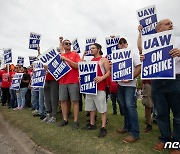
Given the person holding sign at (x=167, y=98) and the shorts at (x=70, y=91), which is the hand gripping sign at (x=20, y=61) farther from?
the person holding sign at (x=167, y=98)

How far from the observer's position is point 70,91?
672 cm

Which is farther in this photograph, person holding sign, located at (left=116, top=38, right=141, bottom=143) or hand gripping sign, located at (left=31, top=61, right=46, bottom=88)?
hand gripping sign, located at (left=31, top=61, right=46, bottom=88)

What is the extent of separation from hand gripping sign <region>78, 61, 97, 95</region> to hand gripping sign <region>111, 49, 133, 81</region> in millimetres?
615

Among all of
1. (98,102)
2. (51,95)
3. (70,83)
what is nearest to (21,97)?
(51,95)

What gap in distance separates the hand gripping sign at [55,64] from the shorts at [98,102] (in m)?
1.12

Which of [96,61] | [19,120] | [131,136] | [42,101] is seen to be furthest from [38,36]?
[131,136]

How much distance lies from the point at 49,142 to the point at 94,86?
1.81 metres

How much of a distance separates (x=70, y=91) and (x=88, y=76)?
861mm

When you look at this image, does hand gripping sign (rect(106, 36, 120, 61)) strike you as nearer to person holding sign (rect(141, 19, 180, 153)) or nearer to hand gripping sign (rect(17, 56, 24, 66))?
person holding sign (rect(141, 19, 180, 153))

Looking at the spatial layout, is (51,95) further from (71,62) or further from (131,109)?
(131,109)

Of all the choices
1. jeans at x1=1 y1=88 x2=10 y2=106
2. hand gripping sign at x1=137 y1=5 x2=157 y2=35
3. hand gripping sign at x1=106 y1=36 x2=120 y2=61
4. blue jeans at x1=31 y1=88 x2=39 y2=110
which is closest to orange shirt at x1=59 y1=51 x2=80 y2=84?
hand gripping sign at x1=106 y1=36 x2=120 y2=61

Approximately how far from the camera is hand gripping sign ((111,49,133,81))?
5.41 m

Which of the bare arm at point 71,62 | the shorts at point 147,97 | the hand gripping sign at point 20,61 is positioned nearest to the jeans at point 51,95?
the bare arm at point 71,62

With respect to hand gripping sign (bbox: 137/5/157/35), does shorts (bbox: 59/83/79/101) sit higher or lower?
lower
